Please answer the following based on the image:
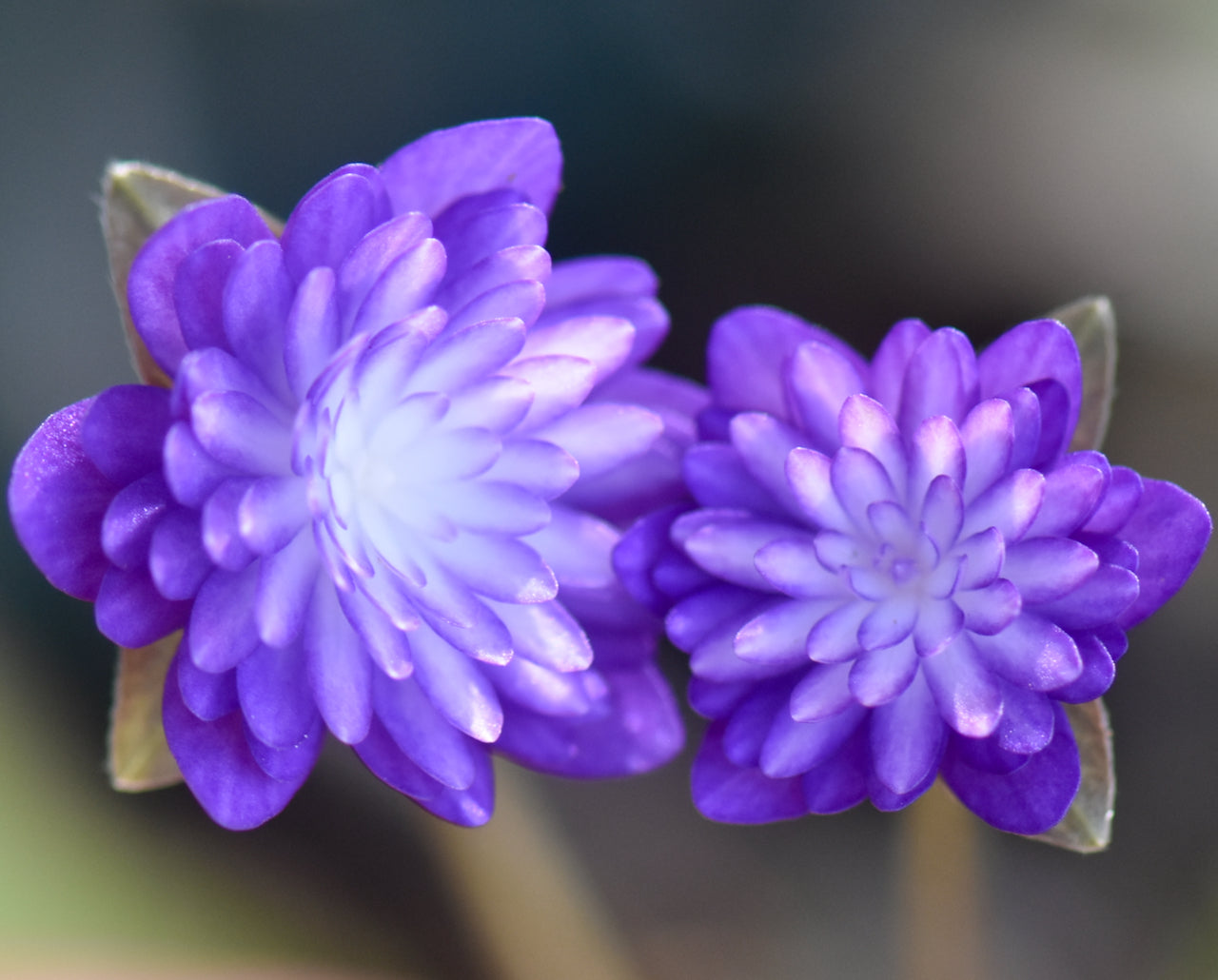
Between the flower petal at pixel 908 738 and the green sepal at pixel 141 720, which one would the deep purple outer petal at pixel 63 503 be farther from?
the flower petal at pixel 908 738

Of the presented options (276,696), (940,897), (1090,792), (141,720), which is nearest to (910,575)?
(1090,792)

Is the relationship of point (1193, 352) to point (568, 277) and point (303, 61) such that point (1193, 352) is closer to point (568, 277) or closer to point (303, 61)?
point (568, 277)

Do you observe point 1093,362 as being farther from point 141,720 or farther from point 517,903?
point 517,903

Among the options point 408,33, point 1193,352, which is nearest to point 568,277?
point 408,33

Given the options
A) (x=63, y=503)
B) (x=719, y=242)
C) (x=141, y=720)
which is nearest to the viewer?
(x=63, y=503)

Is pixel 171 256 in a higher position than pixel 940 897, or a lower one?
higher

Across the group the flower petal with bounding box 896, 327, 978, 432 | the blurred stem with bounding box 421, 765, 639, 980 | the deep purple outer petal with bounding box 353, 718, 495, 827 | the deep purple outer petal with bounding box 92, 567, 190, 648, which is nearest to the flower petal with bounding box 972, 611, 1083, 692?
the flower petal with bounding box 896, 327, 978, 432

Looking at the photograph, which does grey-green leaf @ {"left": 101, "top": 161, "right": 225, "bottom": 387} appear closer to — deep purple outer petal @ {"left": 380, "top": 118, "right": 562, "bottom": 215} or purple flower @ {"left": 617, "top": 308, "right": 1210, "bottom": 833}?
deep purple outer petal @ {"left": 380, "top": 118, "right": 562, "bottom": 215}
